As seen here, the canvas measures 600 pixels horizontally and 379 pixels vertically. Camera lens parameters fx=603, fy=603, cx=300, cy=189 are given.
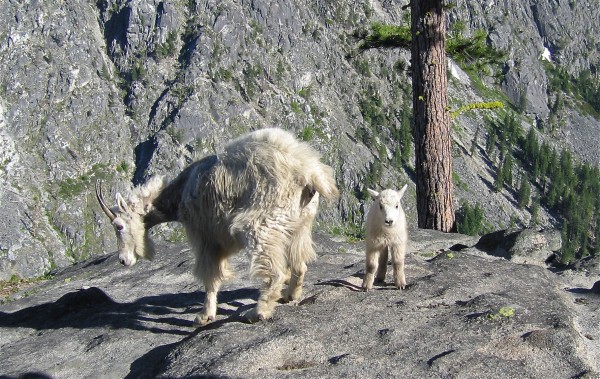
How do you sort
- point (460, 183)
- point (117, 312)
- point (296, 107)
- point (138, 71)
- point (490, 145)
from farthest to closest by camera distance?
point (490, 145) < point (296, 107) < point (138, 71) < point (460, 183) < point (117, 312)

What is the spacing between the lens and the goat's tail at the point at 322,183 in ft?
22.4

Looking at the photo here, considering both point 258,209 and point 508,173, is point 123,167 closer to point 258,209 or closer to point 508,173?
point 508,173

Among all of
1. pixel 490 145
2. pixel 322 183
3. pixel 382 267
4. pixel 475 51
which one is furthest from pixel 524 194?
pixel 322 183

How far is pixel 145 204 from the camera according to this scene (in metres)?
8.16

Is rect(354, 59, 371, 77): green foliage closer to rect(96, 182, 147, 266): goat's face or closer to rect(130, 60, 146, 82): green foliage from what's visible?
rect(130, 60, 146, 82): green foliage

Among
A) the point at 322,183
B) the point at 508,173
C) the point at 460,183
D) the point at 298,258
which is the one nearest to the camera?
the point at 322,183

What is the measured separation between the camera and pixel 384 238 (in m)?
7.76

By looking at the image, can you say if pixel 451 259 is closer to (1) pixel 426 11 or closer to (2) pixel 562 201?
(1) pixel 426 11

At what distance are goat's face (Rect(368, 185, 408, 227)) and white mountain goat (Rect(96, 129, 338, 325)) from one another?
945 millimetres

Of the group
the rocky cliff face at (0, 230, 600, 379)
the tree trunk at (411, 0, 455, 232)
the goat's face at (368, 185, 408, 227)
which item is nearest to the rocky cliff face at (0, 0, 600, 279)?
the tree trunk at (411, 0, 455, 232)

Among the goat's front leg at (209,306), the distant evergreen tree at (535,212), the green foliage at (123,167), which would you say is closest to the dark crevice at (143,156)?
the green foliage at (123,167)

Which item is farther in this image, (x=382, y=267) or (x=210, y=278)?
(x=382, y=267)

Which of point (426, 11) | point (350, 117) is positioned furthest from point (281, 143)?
point (350, 117)

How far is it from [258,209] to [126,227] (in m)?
2.20
